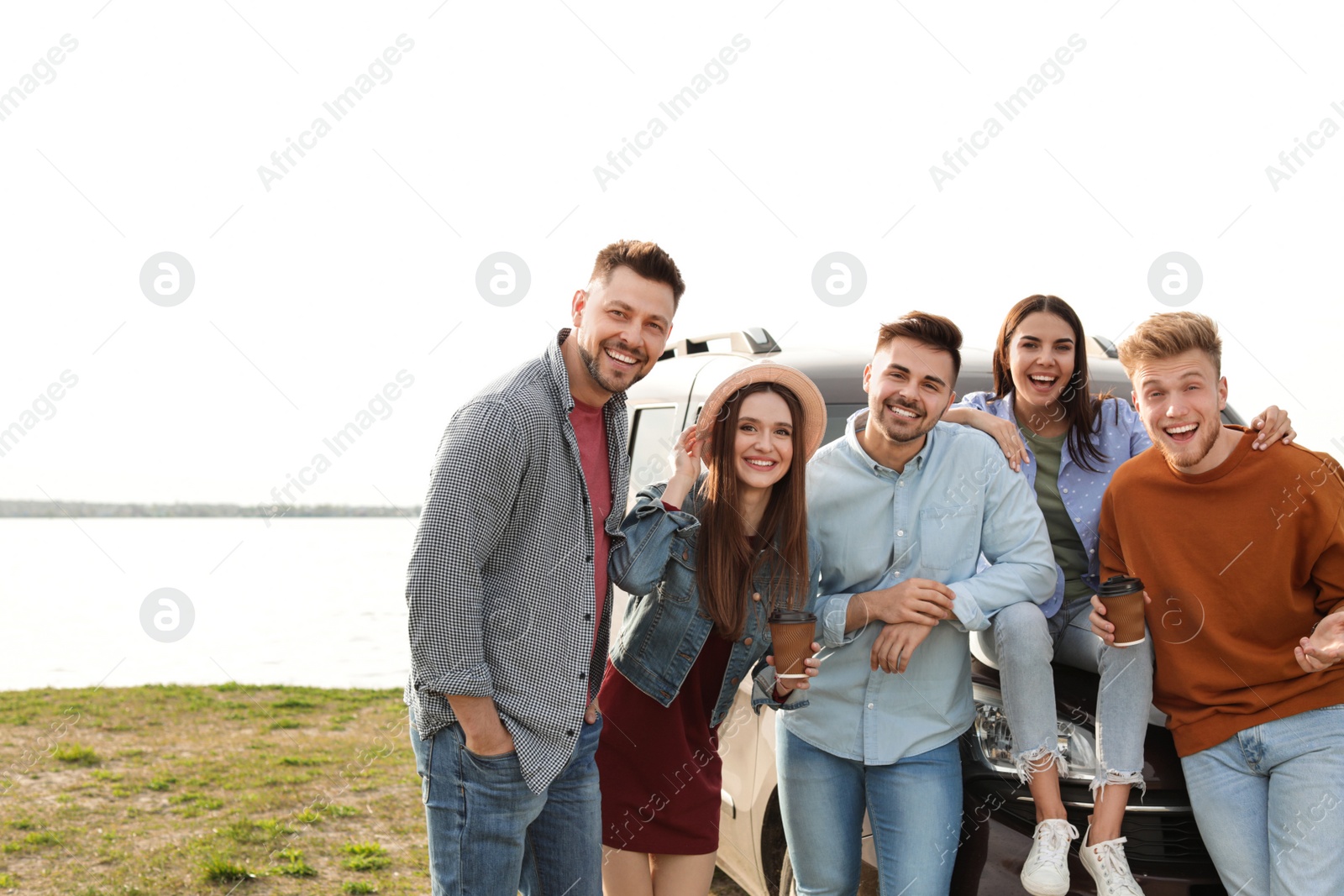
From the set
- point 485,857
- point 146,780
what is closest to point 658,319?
point 485,857

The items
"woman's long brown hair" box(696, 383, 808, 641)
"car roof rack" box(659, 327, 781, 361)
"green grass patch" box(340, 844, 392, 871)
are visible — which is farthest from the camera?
"green grass patch" box(340, 844, 392, 871)

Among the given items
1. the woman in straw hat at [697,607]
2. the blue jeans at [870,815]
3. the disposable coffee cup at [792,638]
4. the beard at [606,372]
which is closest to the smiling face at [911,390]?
the woman in straw hat at [697,607]

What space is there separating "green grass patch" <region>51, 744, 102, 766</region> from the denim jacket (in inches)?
252

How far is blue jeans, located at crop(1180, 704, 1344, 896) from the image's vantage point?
2420 millimetres

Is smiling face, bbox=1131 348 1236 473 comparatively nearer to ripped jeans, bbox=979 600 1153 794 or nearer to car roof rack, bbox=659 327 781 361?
ripped jeans, bbox=979 600 1153 794

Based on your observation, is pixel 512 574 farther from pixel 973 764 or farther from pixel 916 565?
pixel 973 764

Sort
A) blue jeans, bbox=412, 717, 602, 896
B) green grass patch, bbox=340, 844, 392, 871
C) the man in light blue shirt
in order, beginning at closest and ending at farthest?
blue jeans, bbox=412, 717, 602, 896
the man in light blue shirt
green grass patch, bbox=340, 844, 392, 871

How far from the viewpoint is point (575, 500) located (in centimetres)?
254

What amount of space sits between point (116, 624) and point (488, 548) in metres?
18.6

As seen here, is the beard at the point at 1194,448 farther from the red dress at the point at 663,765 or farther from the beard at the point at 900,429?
the red dress at the point at 663,765

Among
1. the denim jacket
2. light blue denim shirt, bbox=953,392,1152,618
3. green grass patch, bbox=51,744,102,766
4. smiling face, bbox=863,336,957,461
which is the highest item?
smiling face, bbox=863,336,957,461

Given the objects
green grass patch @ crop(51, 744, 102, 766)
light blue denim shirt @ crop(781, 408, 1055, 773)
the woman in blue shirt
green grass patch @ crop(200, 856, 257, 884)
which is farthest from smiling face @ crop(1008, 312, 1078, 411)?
green grass patch @ crop(51, 744, 102, 766)

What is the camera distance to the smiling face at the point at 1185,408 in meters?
2.74

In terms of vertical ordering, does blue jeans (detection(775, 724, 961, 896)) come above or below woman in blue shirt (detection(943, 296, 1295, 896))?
below
